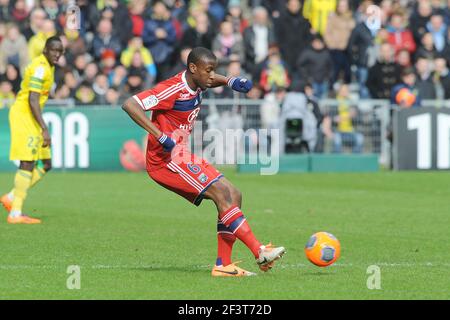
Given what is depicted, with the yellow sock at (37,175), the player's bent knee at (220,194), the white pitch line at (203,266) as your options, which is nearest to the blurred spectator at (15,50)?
the yellow sock at (37,175)

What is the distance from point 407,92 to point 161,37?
5687 mm

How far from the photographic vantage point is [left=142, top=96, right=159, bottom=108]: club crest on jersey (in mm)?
10523

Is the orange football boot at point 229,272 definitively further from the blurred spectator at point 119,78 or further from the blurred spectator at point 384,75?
the blurred spectator at point 384,75

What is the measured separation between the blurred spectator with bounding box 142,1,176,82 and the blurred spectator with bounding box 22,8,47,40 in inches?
92.6

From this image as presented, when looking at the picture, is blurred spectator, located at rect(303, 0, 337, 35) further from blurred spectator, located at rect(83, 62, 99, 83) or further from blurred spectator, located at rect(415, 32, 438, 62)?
blurred spectator, located at rect(83, 62, 99, 83)

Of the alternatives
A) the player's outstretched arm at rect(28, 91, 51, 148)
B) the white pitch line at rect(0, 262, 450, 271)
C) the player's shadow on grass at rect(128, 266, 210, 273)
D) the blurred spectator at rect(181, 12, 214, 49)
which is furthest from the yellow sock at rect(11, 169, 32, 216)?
the blurred spectator at rect(181, 12, 214, 49)

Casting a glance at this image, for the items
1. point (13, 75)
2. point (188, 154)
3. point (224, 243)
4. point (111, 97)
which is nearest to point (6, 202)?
point (188, 154)

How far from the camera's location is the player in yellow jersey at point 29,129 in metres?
15.2

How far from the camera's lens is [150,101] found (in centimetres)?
1056

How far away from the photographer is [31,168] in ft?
51.7

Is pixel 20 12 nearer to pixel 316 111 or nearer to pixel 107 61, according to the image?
pixel 107 61
